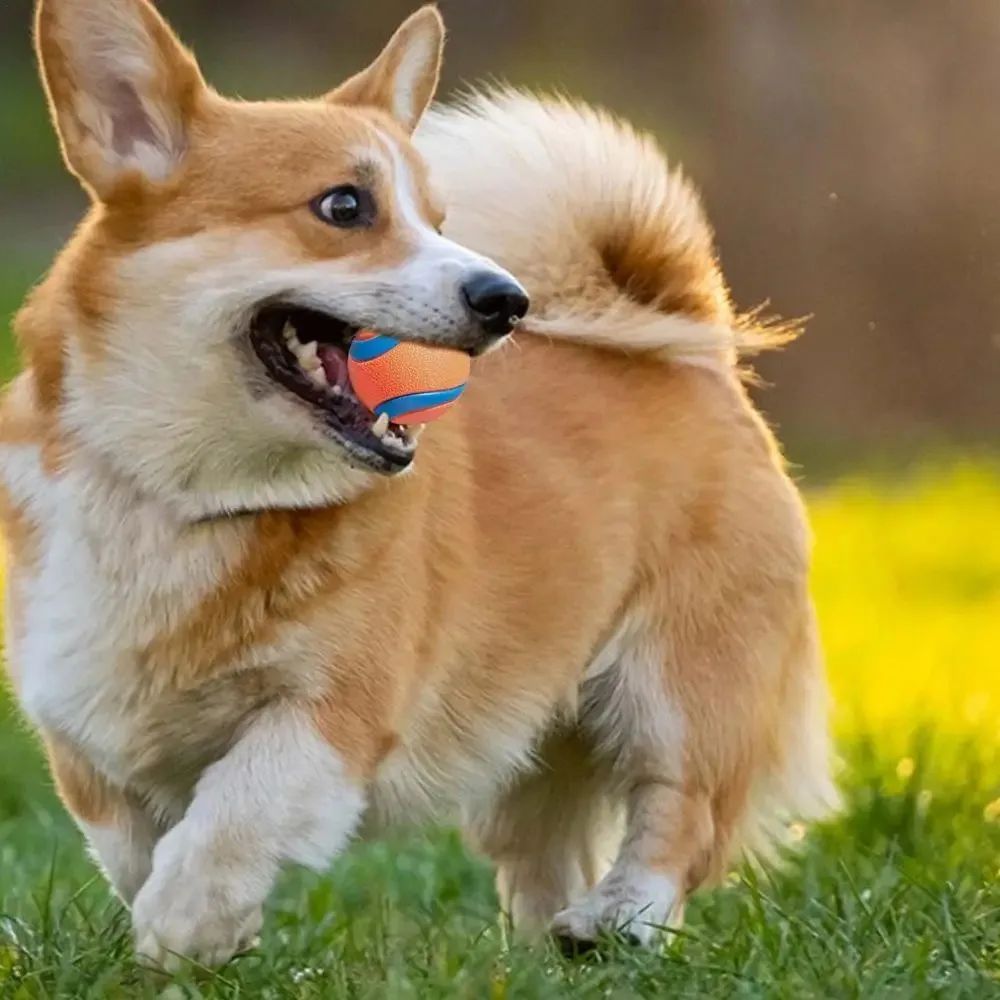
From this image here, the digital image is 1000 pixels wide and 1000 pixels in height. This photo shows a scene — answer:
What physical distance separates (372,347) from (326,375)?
133mm

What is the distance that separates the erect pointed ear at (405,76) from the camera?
4.07 metres

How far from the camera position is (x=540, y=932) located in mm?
4137

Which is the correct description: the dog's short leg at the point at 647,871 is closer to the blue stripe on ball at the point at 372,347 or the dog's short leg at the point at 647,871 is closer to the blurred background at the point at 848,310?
the blurred background at the point at 848,310

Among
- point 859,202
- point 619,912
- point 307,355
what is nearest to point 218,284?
point 307,355

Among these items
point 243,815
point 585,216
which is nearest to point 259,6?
point 585,216

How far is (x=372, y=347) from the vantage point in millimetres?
3572

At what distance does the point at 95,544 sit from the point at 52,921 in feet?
2.16

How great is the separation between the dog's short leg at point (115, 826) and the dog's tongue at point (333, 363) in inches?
31.0

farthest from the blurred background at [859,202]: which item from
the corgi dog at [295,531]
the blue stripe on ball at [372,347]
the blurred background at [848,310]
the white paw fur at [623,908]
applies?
the blue stripe on ball at [372,347]

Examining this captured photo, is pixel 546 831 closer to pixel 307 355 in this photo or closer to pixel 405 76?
pixel 307 355

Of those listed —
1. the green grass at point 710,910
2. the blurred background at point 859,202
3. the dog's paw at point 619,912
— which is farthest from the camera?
the blurred background at point 859,202

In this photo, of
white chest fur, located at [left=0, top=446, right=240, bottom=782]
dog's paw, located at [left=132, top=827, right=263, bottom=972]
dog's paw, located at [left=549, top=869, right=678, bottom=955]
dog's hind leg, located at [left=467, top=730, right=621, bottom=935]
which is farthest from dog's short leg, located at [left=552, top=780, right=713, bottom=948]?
white chest fur, located at [left=0, top=446, right=240, bottom=782]

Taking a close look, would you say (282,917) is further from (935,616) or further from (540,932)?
(935,616)

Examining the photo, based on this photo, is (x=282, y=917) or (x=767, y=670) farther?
(x=767, y=670)
